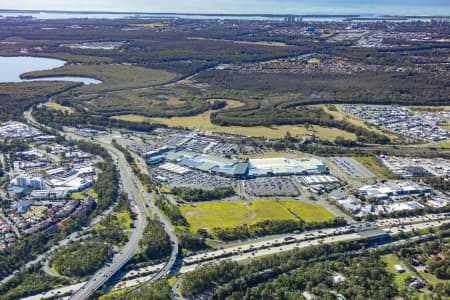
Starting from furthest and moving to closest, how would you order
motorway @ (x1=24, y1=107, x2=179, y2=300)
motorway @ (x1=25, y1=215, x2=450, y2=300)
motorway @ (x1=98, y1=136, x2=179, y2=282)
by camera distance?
motorway @ (x1=98, y1=136, x2=179, y2=282)
motorway @ (x1=25, y1=215, x2=450, y2=300)
motorway @ (x1=24, y1=107, x2=179, y2=300)

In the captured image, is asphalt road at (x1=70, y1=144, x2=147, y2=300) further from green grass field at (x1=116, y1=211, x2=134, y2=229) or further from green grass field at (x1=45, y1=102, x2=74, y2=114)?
green grass field at (x1=45, y1=102, x2=74, y2=114)

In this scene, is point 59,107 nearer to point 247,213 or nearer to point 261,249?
point 247,213

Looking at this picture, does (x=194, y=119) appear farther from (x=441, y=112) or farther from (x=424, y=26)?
(x=424, y=26)

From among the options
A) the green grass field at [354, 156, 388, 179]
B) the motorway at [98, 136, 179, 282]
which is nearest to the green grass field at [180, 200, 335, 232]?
the motorway at [98, 136, 179, 282]

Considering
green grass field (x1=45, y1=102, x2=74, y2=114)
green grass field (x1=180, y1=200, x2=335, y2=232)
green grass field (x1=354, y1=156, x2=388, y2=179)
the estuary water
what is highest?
the estuary water

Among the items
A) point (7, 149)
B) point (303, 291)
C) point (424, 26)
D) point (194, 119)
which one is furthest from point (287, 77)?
point (424, 26)

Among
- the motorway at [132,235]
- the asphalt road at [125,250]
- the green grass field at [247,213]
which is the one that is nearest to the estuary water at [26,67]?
the motorway at [132,235]

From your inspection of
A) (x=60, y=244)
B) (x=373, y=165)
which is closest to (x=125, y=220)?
(x=60, y=244)

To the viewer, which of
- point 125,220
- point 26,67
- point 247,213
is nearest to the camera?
point 125,220
